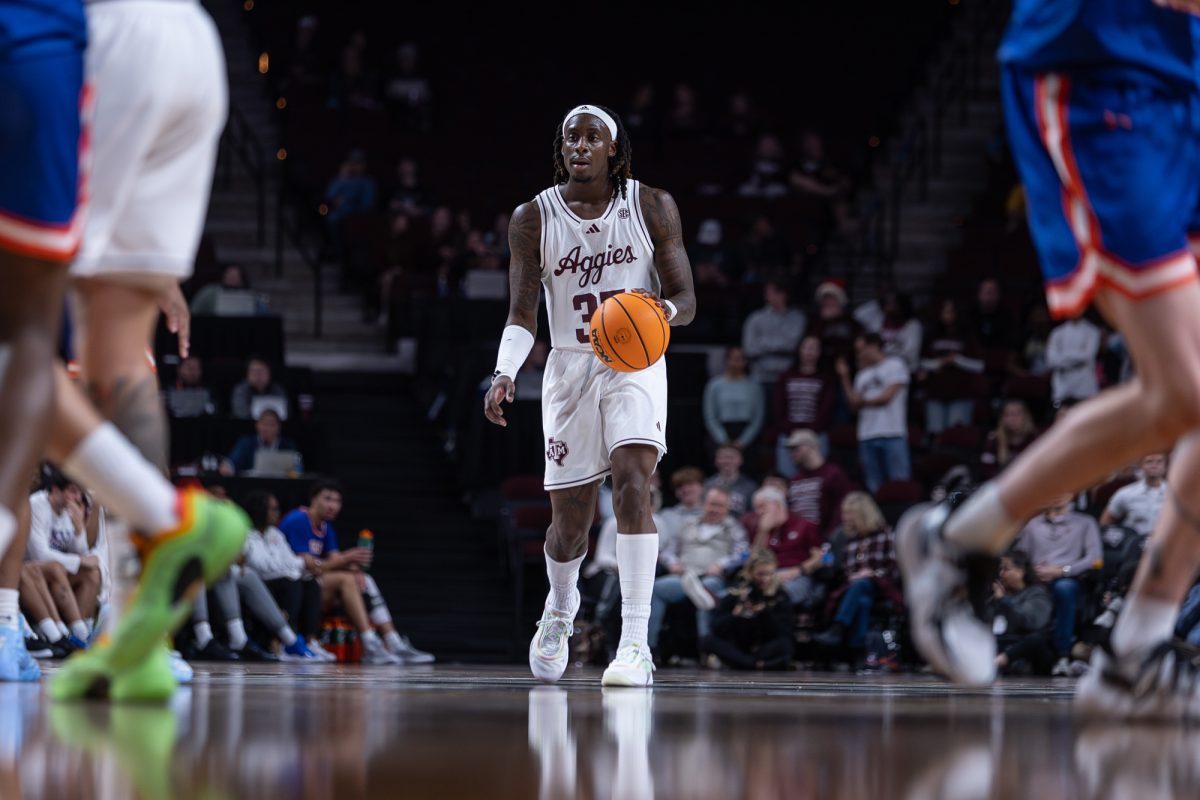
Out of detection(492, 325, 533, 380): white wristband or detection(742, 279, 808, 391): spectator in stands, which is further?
detection(742, 279, 808, 391): spectator in stands

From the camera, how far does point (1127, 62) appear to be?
3.37 meters

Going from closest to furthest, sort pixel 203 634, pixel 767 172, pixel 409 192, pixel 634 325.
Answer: pixel 634 325 < pixel 203 634 < pixel 409 192 < pixel 767 172

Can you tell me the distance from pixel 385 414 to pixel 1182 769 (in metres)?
13.5

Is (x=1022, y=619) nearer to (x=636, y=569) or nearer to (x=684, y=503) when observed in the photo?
(x=684, y=503)

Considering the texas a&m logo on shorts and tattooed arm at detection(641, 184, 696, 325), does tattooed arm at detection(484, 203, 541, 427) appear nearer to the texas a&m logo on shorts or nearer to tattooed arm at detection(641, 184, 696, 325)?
the texas a&m logo on shorts

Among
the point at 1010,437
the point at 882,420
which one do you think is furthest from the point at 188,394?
the point at 1010,437

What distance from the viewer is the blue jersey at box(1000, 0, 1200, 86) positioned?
133 inches

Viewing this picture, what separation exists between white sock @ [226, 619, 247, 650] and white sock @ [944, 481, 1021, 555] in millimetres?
7902

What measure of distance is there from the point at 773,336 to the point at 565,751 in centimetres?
1187

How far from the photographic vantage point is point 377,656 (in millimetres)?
11211

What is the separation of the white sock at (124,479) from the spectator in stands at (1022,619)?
8005 mm

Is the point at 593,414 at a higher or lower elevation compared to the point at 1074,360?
lower

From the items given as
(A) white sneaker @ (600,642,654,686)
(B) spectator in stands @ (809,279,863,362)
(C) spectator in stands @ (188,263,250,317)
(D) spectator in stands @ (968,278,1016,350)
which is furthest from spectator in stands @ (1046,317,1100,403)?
(A) white sneaker @ (600,642,654,686)

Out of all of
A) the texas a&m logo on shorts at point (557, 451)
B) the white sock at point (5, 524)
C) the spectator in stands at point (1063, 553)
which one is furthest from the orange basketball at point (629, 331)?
the spectator in stands at point (1063, 553)
